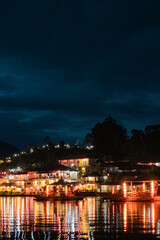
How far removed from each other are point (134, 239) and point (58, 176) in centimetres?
4381

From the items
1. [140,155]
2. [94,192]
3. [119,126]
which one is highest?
[119,126]

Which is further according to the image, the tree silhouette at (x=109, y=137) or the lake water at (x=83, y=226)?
A: the tree silhouette at (x=109, y=137)

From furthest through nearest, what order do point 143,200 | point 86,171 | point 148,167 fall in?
1. point 86,171
2. point 148,167
3. point 143,200

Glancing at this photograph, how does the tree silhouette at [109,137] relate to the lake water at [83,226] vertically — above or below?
above

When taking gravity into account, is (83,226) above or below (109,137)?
below

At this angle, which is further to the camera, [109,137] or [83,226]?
[109,137]

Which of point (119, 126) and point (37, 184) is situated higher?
point (119, 126)

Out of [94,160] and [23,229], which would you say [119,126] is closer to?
[94,160]

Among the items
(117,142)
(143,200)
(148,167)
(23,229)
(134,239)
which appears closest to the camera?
(134,239)

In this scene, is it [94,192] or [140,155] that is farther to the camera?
[140,155]

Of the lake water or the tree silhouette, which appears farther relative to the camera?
the tree silhouette

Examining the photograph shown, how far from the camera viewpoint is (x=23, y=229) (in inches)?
800

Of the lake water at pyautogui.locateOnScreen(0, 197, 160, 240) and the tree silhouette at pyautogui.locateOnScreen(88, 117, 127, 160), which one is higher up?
the tree silhouette at pyautogui.locateOnScreen(88, 117, 127, 160)

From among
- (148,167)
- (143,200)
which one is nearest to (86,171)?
(148,167)
